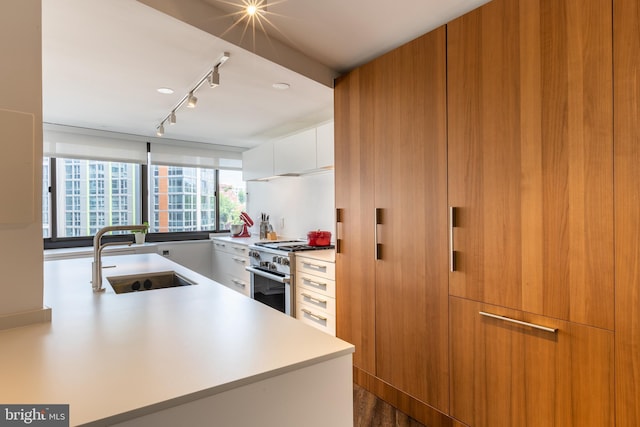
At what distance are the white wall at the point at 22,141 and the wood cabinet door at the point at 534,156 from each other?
1.85 metres

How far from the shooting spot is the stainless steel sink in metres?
2.03

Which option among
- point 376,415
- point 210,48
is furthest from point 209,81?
point 376,415

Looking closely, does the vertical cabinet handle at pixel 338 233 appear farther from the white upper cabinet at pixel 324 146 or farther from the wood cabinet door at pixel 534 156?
the wood cabinet door at pixel 534 156

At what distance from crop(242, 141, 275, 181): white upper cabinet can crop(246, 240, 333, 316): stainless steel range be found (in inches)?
42.8

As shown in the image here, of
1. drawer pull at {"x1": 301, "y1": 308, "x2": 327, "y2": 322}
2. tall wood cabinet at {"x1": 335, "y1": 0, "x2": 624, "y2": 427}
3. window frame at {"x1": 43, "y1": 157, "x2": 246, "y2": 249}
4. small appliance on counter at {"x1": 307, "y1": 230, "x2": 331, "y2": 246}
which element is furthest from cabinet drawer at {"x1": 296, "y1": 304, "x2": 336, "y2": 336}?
window frame at {"x1": 43, "y1": 157, "x2": 246, "y2": 249}

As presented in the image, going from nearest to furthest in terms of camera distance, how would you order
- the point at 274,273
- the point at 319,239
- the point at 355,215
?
1. the point at 355,215
2. the point at 274,273
3. the point at 319,239

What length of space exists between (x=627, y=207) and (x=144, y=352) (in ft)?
5.71

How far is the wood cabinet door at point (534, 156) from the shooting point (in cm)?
133

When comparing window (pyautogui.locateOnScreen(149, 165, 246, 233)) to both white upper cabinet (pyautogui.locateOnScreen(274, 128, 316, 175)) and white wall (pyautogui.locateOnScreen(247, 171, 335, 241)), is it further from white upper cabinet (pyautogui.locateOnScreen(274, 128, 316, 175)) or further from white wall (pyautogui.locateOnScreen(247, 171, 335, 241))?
white upper cabinet (pyautogui.locateOnScreen(274, 128, 316, 175))

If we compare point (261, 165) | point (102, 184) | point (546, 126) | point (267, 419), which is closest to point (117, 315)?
point (267, 419)

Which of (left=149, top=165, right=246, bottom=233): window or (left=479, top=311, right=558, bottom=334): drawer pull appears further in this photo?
(left=149, top=165, right=246, bottom=233): window

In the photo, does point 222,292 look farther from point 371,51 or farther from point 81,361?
point 371,51

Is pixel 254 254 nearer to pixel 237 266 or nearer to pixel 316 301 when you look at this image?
pixel 237 266

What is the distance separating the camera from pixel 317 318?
9.43 ft
